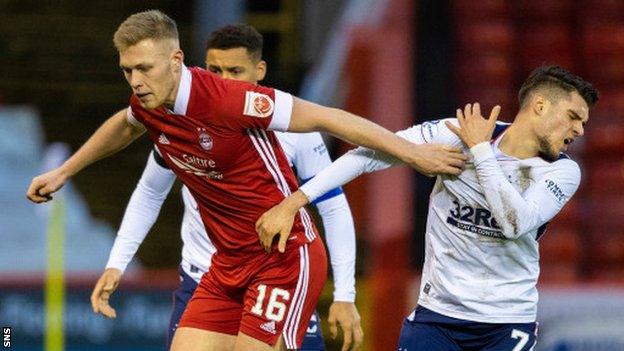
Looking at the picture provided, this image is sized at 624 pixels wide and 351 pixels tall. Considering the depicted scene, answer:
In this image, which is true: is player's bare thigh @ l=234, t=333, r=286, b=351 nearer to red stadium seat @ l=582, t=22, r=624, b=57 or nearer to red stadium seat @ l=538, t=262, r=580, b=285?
red stadium seat @ l=538, t=262, r=580, b=285

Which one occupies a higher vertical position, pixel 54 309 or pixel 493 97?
pixel 493 97

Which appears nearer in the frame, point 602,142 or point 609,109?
point 602,142

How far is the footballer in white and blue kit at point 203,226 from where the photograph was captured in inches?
216

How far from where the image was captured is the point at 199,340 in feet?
16.6

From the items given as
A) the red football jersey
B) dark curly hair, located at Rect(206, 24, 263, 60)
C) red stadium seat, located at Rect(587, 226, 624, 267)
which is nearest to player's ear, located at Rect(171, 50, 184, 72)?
the red football jersey

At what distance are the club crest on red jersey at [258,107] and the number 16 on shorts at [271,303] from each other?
599 mm

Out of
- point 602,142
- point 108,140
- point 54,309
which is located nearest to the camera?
point 108,140

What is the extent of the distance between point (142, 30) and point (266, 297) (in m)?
0.99

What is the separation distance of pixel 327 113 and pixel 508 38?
20.8ft

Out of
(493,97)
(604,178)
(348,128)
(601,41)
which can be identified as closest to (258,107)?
(348,128)

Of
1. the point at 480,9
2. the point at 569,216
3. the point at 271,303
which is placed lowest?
→ the point at 271,303

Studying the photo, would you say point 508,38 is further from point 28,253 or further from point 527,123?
point 527,123

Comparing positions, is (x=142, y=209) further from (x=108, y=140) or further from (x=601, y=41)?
(x=601, y=41)

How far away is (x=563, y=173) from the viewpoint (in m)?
5.09
